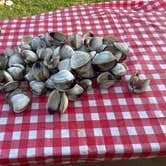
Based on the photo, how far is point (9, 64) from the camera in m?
1.15

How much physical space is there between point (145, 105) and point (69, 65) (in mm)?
292

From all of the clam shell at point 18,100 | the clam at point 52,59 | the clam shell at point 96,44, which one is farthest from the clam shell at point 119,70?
the clam shell at point 18,100

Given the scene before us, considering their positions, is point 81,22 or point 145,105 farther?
point 81,22

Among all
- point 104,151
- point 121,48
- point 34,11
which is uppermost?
point 121,48

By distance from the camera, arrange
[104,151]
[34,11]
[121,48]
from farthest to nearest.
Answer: [34,11] → [121,48] → [104,151]

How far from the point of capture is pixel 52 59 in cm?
107

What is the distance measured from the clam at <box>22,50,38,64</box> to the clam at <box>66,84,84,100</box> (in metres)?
0.19

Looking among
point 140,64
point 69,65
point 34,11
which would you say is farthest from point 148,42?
point 34,11

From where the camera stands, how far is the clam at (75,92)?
1.05 meters

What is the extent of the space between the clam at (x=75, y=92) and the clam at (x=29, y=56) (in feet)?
0.62

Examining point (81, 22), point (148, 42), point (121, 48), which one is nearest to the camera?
point (121, 48)

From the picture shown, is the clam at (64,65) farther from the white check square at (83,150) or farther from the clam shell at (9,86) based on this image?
the white check square at (83,150)

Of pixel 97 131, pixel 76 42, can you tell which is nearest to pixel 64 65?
pixel 76 42

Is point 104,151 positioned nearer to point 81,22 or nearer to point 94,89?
point 94,89
